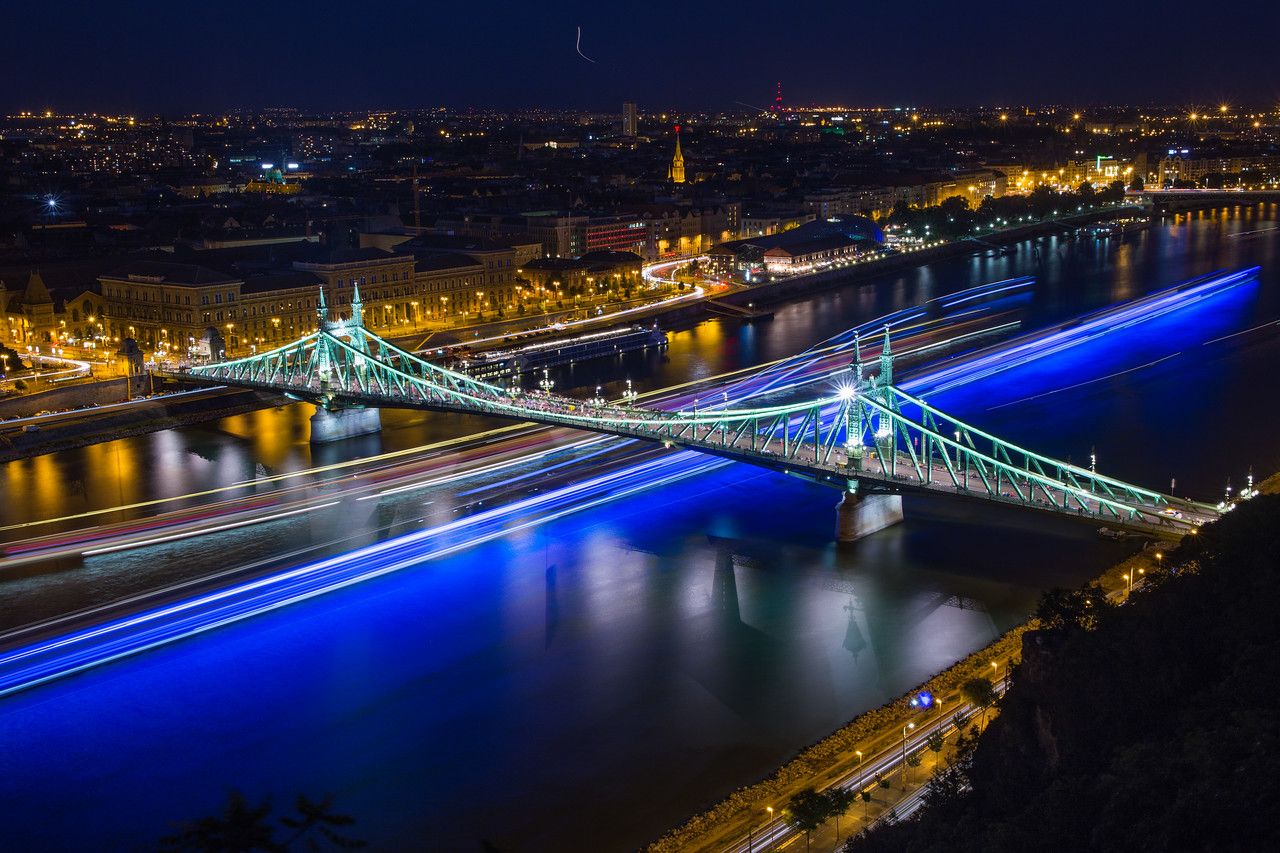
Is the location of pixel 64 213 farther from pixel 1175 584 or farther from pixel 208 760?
pixel 1175 584

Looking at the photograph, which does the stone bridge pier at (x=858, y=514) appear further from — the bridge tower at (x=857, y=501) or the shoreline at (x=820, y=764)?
the shoreline at (x=820, y=764)

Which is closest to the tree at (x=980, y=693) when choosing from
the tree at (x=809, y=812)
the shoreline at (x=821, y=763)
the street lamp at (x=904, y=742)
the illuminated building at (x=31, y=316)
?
the shoreline at (x=821, y=763)

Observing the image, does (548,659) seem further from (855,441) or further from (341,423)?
(341,423)

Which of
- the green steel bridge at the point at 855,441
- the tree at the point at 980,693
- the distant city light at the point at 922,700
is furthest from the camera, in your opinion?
the green steel bridge at the point at 855,441

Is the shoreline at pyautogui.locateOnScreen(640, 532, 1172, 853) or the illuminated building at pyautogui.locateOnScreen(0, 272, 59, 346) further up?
the illuminated building at pyautogui.locateOnScreen(0, 272, 59, 346)

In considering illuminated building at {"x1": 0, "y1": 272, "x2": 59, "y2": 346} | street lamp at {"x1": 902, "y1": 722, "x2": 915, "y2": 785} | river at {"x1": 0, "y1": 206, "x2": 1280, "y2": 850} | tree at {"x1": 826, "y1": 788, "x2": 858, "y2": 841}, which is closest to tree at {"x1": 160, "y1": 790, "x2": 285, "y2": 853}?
river at {"x1": 0, "y1": 206, "x2": 1280, "y2": 850}

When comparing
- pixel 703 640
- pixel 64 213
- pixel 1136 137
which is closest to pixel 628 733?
pixel 703 640

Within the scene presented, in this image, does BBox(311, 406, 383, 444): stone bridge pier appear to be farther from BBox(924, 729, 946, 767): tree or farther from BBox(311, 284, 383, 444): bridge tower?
BBox(924, 729, 946, 767): tree
